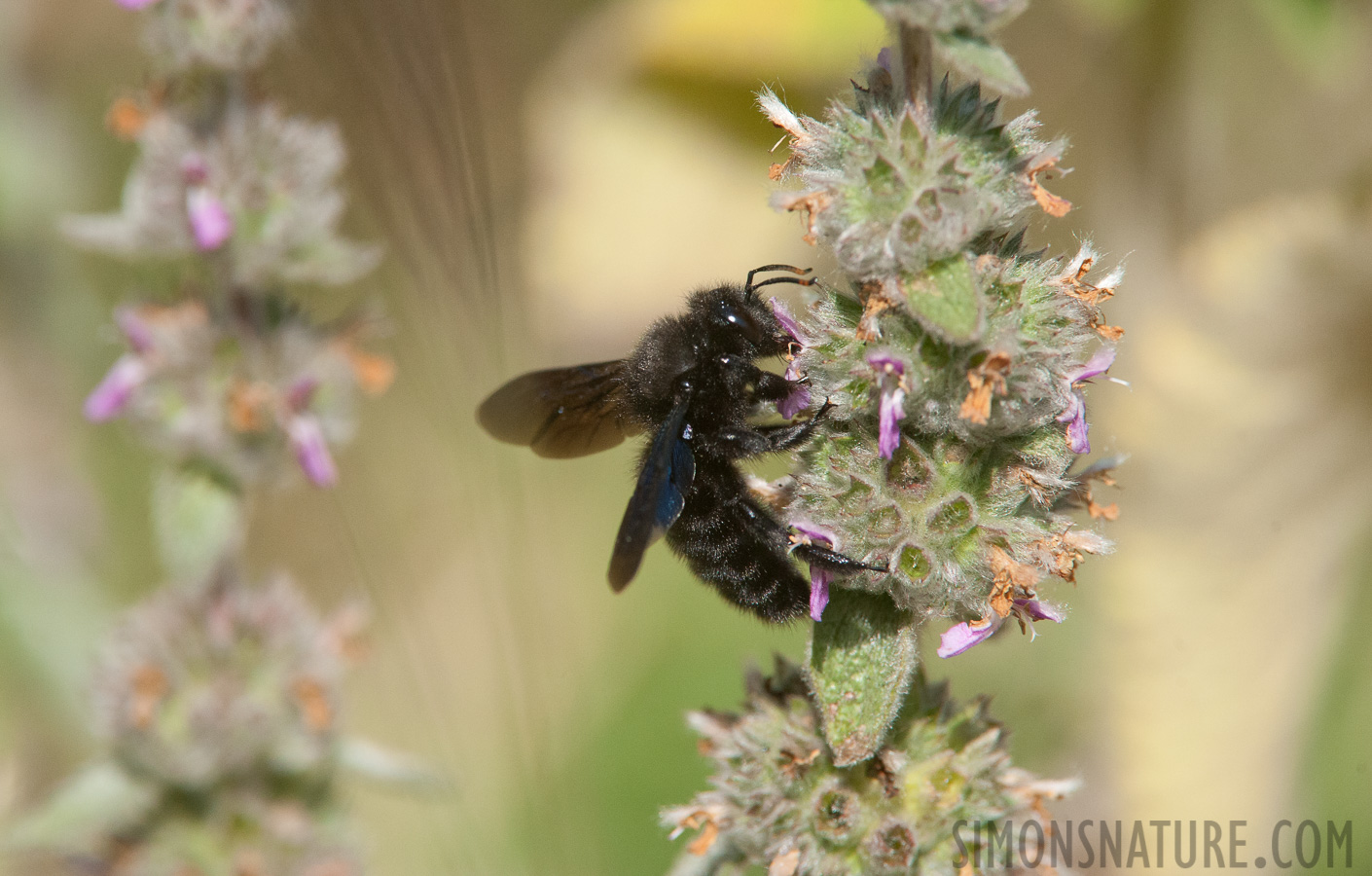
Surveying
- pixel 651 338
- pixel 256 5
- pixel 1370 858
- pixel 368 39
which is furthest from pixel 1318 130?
pixel 256 5

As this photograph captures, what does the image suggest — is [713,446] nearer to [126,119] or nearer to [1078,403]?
[1078,403]

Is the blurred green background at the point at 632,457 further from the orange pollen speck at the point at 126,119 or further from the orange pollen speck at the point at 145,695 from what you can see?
the orange pollen speck at the point at 145,695

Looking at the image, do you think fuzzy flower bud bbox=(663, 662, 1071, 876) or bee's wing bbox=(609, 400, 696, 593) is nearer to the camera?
fuzzy flower bud bbox=(663, 662, 1071, 876)

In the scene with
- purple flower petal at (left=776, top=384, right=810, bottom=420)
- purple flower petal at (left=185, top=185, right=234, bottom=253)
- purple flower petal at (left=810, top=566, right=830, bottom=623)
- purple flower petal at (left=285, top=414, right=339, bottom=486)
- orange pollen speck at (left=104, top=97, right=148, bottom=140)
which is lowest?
purple flower petal at (left=810, top=566, right=830, bottom=623)

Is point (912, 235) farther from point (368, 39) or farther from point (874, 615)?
point (368, 39)

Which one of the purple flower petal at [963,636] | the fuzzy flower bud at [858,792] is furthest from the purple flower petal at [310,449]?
the purple flower petal at [963,636]

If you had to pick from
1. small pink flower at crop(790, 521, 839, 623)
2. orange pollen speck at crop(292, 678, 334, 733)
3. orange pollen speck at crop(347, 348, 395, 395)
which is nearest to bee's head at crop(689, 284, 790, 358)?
small pink flower at crop(790, 521, 839, 623)

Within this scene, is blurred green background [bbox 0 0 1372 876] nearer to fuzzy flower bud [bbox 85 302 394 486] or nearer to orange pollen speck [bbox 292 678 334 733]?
fuzzy flower bud [bbox 85 302 394 486]
